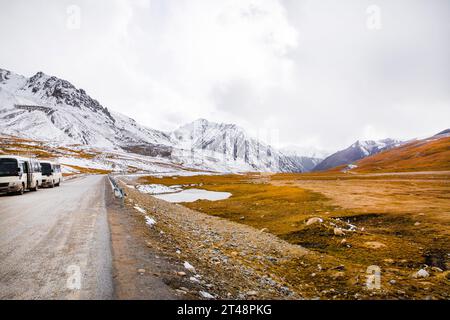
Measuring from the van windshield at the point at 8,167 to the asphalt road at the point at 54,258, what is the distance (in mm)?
14756

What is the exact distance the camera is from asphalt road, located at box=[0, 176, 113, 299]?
621cm

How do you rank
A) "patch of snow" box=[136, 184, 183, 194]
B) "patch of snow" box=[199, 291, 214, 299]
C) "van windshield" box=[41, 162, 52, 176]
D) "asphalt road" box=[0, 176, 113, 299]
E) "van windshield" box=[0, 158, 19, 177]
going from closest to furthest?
"asphalt road" box=[0, 176, 113, 299], "patch of snow" box=[199, 291, 214, 299], "van windshield" box=[0, 158, 19, 177], "van windshield" box=[41, 162, 52, 176], "patch of snow" box=[136, 184, 183, 194]

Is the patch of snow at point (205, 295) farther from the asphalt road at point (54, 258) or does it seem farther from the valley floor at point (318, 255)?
the asphalt road at point (54, 258)

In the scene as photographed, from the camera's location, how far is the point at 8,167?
88.3 feet

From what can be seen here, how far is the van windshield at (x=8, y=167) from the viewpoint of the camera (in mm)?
26469

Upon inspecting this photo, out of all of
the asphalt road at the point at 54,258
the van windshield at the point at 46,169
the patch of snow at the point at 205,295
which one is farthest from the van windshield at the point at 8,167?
the patch of snow at the point at 205,295

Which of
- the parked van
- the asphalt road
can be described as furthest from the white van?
the asphalt road

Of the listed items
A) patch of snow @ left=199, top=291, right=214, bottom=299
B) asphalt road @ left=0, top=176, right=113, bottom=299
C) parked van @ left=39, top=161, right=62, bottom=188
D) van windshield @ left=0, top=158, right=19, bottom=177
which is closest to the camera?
asphalt road @ left=0, top=176, right=113, bottom=299

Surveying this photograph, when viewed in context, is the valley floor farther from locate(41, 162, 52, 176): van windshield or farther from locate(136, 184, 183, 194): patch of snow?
locate(136, 184, 183, 194): patch of snow

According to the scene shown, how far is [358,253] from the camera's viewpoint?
52.4 ft

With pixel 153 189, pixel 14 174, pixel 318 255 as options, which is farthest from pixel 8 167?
pixel 153 189

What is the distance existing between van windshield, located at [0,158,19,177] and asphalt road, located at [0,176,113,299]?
14.8 meters
